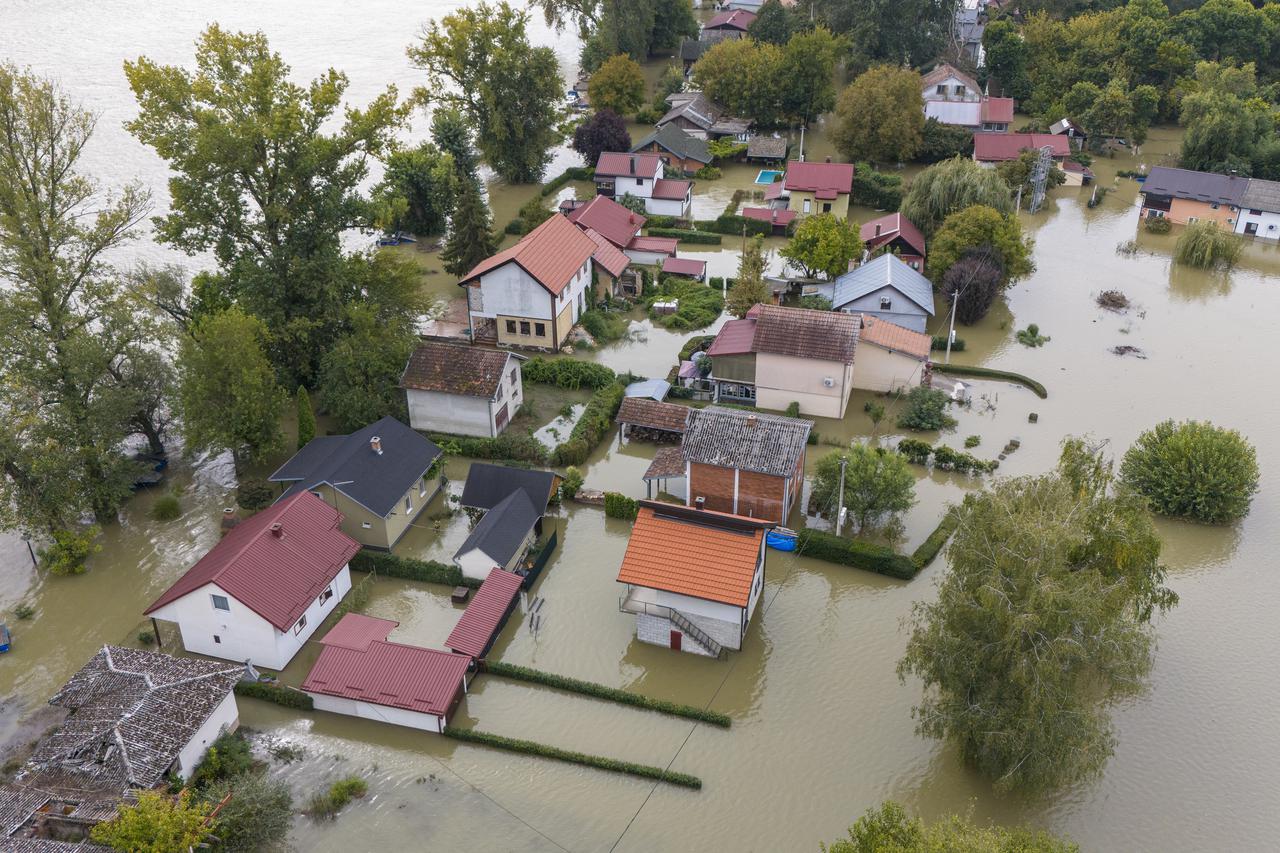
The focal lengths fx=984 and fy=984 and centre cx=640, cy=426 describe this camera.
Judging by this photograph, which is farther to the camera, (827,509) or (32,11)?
(32,11)

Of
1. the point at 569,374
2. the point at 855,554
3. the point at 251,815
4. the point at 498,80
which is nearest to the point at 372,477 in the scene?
the point at 569,374

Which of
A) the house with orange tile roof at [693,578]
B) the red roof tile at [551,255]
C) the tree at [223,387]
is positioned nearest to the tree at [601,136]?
the red roof tile at [551,255]

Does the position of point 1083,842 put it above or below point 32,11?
below

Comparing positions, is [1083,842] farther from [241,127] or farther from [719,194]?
[719,194]

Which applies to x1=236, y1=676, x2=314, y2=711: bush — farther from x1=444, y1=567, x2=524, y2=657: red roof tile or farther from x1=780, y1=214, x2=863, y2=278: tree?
x1=780, y1=214, x2=863, y2=278: tree

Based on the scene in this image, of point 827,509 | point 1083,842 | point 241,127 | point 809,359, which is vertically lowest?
point 1083,842

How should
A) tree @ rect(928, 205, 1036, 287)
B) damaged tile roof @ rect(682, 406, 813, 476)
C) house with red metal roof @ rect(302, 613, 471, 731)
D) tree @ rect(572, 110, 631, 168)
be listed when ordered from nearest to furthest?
house with red metal roof @ rect(302, 613, 471, 731) < damaged tile roof @ rect(682, 406, 813, 476) < tree @ rect(928, 205, 1036, 287) < tree @ rect(572, 110, 631, 168)

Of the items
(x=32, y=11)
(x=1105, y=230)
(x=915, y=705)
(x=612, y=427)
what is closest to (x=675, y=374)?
(x=612, y=427)

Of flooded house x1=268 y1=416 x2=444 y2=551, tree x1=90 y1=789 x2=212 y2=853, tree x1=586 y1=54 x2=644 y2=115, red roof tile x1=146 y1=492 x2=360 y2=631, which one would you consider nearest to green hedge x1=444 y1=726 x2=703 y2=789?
red roof tile x1=146 y1=492 x2=360 y2=631
